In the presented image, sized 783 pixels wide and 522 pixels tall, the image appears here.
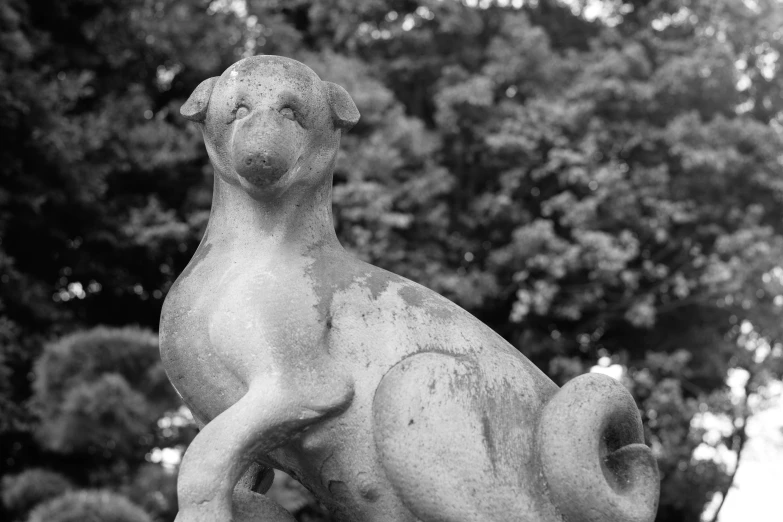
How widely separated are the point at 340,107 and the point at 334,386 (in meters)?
0.88

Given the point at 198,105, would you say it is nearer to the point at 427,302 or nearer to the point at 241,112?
the point at 241,112

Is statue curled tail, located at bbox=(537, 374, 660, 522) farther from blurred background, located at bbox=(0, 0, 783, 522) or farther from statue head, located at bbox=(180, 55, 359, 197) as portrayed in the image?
blurred background, located at bbox=(0, 0, 783, 522)

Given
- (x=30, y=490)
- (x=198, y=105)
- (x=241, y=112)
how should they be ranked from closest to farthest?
1. (x=241, y=112)
2. (x=198, y=105)
3. (x=30, y=490)

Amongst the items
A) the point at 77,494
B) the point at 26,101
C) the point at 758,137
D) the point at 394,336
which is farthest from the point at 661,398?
the point at 394,336

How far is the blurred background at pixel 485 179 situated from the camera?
328 inches

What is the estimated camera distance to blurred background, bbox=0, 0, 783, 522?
328 inches

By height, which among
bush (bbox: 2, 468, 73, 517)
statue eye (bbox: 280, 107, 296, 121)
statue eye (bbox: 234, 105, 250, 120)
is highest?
statue eye (bbox: 280, 107, 296, 121)

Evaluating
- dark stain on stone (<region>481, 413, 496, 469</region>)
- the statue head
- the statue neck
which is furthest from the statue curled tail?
the statue head

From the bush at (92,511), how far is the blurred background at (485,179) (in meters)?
1.33

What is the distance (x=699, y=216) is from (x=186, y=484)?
8431 millimetres

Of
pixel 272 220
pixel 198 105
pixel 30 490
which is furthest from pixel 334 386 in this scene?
pixel 30 490

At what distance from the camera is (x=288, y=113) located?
2781mm

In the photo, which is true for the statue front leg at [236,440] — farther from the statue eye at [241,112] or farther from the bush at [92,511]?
the bush at [92,511]

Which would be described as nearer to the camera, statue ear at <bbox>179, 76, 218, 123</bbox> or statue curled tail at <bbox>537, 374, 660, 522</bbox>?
statue curled tail at <bbox>537, 374, 660, 522</bbox>
